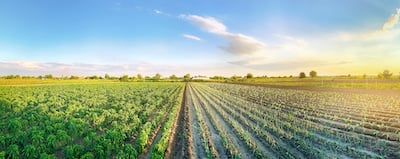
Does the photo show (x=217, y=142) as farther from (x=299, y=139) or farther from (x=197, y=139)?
(x=299, y=139)

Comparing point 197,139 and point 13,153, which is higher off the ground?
point 13,153

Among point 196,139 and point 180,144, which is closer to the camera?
point 180,144

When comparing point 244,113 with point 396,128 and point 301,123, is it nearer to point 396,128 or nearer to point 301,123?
point 301,123

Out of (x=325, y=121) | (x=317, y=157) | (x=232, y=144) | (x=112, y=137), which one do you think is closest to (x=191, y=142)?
(x=232, y=144)

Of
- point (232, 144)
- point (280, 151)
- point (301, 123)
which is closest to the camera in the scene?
point (280, 151)

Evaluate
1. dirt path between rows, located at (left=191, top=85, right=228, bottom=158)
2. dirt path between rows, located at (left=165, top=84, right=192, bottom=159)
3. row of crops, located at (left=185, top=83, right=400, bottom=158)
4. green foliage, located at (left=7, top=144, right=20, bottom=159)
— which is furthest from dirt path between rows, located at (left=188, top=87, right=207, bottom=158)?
green foliage, located at (left=7, top=144, right=20, bottom=159)

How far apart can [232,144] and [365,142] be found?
527 cm

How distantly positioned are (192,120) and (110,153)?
8.33m

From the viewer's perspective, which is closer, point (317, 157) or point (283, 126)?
point (317, 157)

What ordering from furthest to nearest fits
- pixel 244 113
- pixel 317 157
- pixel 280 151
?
pixel 244 113
pixel 280 151
pixel 317 157

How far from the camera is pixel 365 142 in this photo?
1244 cm

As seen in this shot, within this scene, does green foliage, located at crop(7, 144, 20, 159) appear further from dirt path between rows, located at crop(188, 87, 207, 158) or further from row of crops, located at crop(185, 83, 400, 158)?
dirt path between rows, located at crop(188, 87, 207, 158)

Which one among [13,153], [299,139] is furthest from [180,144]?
[13,153]

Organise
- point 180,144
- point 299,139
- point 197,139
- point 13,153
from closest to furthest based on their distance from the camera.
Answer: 1. point 13,153
2. point 180,144
3. point 299,139
4. point 197,139
